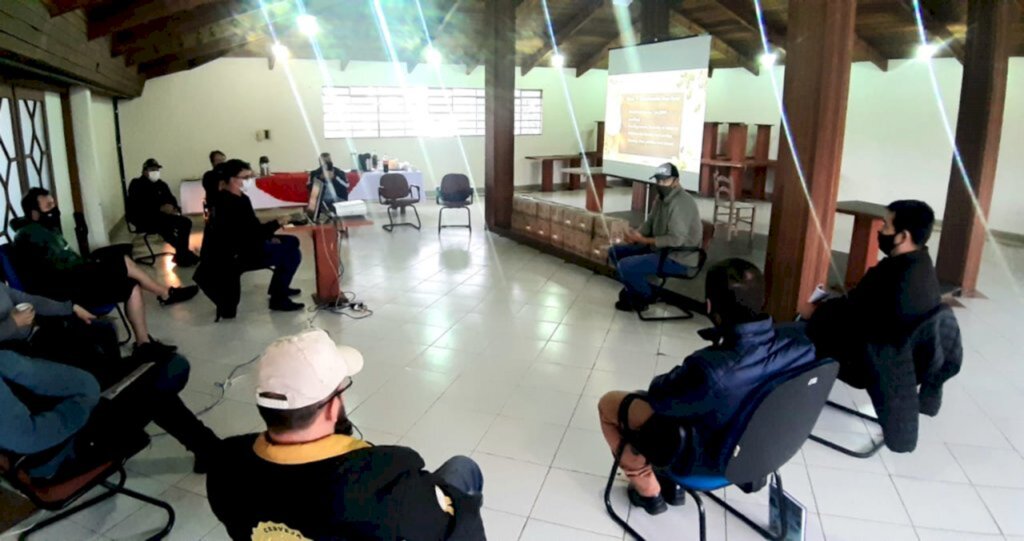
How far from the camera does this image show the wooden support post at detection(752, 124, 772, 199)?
9602mm

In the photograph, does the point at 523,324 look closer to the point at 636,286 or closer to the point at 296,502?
the point at 636,286

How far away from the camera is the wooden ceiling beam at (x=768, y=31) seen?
7.11m

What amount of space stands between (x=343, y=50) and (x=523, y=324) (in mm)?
6526

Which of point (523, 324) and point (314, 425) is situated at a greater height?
point (314, 425)

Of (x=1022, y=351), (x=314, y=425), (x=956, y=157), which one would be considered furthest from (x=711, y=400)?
(x=956, y=157)

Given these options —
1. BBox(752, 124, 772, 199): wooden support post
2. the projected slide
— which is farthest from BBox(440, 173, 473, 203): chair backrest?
BBox(752, 124, 772, 199): wooden support post

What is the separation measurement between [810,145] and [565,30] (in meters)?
5.99

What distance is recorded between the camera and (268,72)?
29.7 ft

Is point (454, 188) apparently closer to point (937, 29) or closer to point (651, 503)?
point (937, 29)

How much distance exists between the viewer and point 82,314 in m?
3.24

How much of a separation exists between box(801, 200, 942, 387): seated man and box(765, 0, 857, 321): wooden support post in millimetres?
891

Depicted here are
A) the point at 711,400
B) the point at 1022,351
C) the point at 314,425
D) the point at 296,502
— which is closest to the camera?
the point at 296,502

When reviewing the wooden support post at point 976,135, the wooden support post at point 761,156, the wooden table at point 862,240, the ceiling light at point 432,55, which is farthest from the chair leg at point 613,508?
the wooden support post at point 761,156

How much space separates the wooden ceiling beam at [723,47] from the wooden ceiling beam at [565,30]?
108 centimetres
